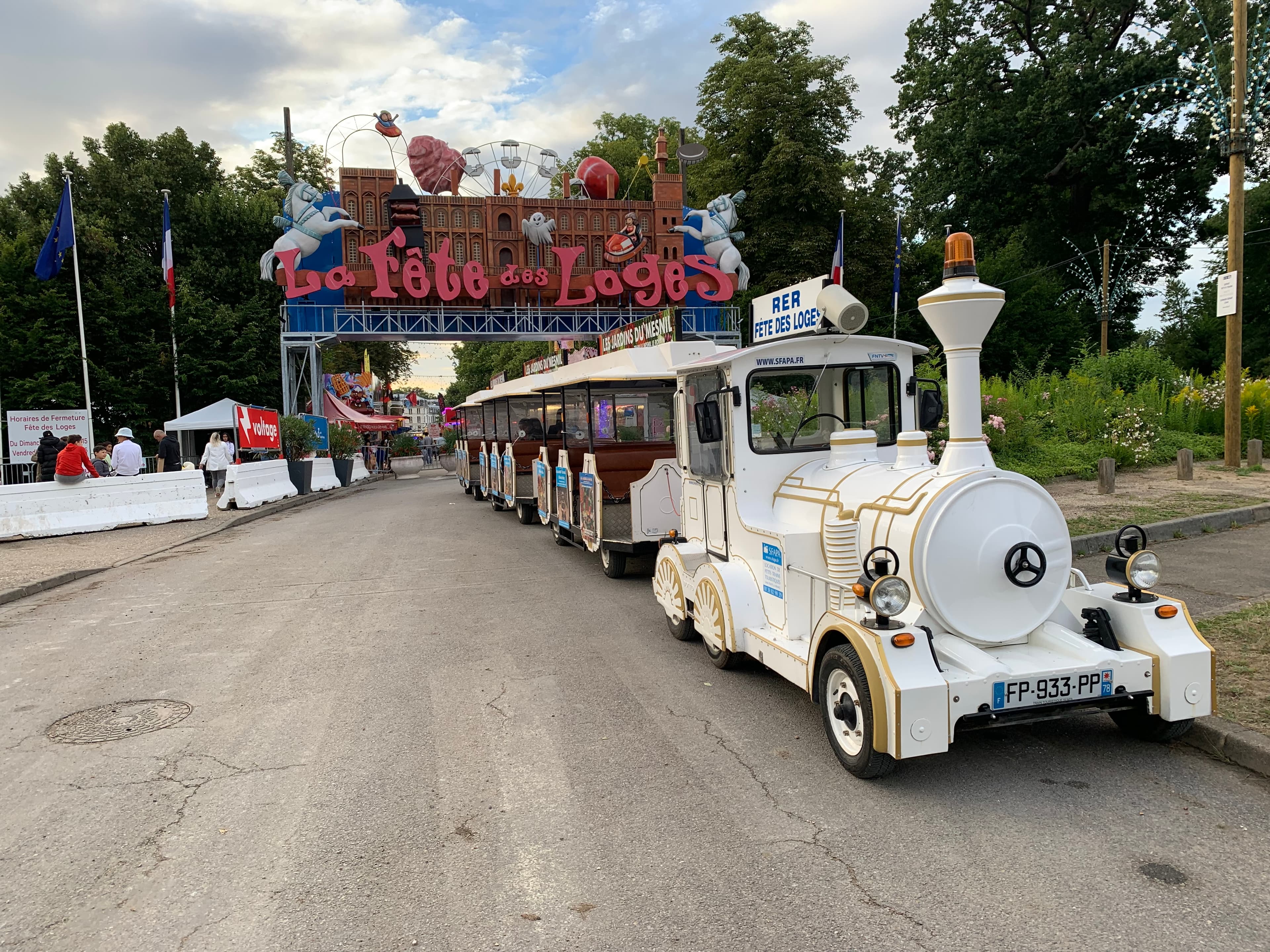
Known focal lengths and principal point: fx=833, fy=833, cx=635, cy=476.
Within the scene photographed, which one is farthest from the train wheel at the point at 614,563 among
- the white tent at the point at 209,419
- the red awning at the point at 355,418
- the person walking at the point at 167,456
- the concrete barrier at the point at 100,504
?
the red awning at the point at 355,418

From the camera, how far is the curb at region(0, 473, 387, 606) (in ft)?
31.3

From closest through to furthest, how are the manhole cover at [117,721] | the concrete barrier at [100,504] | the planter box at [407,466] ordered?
the manhole cover at [117,721]
the concrete barrier at [100,504]
the planter box at [407,466]

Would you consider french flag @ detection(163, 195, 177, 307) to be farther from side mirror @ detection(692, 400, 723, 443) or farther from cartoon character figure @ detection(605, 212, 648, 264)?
side mirror @ detection(692, 400, 723, 443)

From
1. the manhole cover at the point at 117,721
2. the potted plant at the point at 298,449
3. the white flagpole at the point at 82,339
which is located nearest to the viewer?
the manhole cover at the point at 117,721

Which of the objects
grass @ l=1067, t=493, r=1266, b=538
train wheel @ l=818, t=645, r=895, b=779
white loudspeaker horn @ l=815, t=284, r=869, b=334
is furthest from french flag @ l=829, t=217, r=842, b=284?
grass @ l=1067, t=493, r=1266, b=538

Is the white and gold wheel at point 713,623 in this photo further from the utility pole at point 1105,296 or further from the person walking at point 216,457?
the utility pole at point 1105,296

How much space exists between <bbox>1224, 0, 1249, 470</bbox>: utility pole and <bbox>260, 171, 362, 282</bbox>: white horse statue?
24401mm

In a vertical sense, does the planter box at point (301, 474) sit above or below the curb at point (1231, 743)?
above

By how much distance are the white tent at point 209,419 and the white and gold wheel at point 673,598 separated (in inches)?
863

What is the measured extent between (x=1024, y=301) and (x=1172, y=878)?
34008mm

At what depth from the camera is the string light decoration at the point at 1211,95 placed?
14047 mm

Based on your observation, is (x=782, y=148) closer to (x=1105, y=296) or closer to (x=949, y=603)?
(x=1105, y=296)

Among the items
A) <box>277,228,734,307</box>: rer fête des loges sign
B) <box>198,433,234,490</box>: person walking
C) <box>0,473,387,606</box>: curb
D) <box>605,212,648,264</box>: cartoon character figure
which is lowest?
<box>0,473,387,606</box>: curb

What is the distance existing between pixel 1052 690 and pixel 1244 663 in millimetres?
2078
